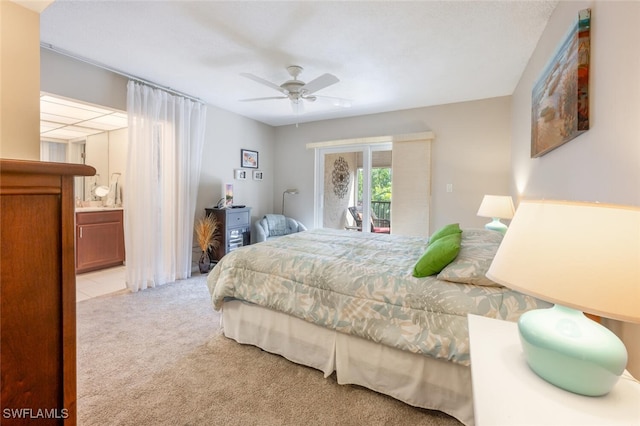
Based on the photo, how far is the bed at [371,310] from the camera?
1490 millimetres

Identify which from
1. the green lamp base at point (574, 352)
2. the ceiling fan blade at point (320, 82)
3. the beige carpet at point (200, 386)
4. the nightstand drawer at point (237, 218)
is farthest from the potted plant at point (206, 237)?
the green lamp base at point (574, 352)

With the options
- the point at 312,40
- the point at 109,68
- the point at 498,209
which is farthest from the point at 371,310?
the point at 109,68

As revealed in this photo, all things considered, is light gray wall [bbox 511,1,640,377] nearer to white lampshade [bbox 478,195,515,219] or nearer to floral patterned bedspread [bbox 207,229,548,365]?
floral patterned bedspread [bbox 207,229,548,365]

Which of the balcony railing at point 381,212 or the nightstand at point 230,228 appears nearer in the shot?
the nightstand at point 230,228

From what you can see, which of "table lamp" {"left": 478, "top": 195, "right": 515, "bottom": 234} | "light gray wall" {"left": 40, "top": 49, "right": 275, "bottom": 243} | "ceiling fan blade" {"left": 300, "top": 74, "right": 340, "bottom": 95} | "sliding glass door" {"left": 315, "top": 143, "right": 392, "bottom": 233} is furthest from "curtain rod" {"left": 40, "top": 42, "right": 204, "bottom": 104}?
"table lamp" {"left": 478, "top": 195, "right": 515, "bottom": 234}

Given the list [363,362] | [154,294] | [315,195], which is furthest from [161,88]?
[363,362]

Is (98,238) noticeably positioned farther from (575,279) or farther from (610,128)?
(610,128)

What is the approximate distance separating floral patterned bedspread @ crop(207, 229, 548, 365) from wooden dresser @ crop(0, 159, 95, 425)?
1.34m

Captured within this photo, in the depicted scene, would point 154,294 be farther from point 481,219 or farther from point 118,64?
point 481,219

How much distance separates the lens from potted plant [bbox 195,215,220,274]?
400 centimetres

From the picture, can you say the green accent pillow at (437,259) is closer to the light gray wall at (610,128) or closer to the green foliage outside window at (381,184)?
the light gray wall at (610,128)

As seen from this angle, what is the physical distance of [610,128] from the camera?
1.16m

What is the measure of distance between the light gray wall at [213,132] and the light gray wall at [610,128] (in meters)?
4.19

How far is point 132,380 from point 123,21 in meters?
2.69
